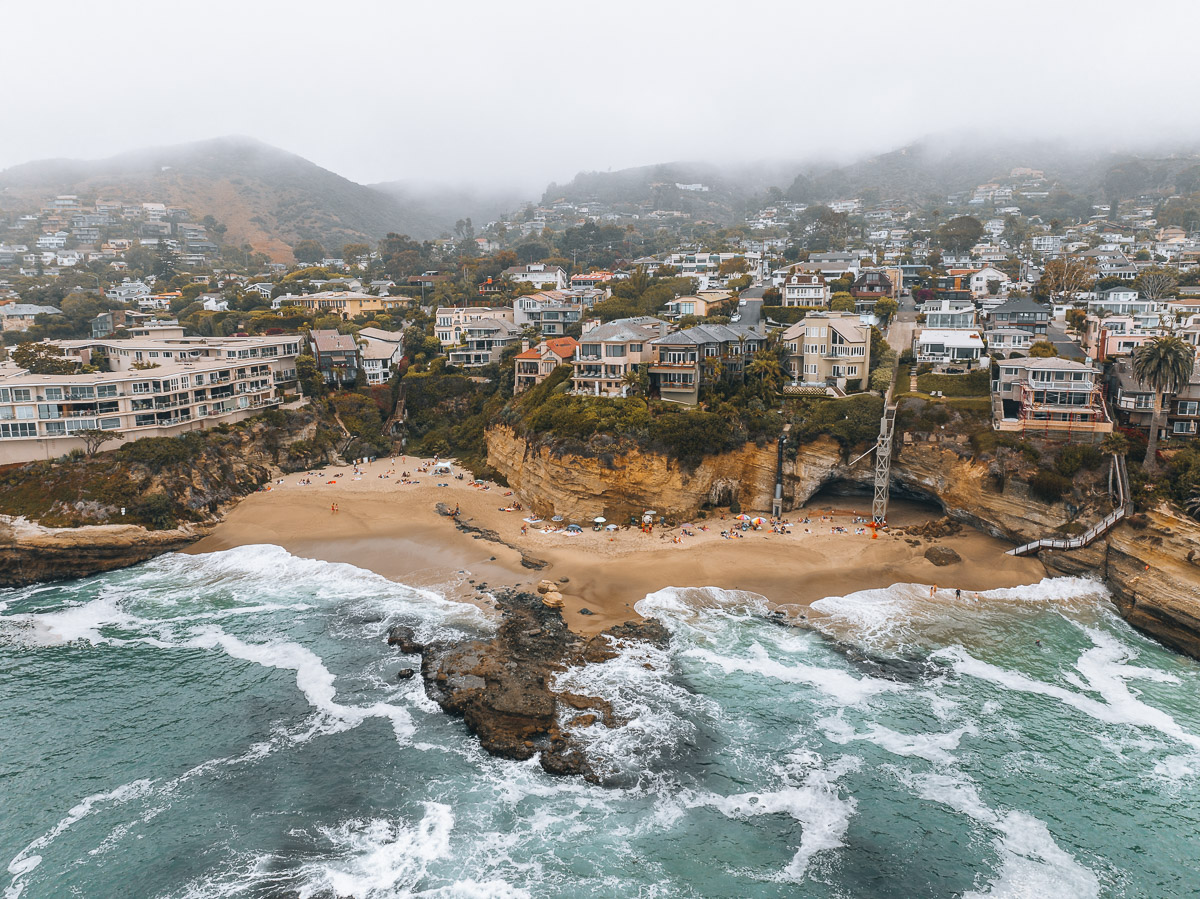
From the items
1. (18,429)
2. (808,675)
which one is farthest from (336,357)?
(808,675)

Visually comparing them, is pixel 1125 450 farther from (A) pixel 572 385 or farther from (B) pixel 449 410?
(B) pixel 449 410

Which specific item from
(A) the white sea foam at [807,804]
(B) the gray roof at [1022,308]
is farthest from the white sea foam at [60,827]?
(B) the gray roof at [1022,308]

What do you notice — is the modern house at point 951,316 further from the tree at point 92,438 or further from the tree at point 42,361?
the tree at point 42,361

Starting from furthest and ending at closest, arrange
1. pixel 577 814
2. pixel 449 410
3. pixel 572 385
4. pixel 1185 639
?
pixel 449 410, pixel 572 385, pixel 1185 639, pixel 577 814

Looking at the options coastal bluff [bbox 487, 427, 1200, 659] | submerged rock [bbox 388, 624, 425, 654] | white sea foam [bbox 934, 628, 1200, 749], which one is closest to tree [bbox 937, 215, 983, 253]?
coastal bluff [bbox 487, 427, 1200, 659]

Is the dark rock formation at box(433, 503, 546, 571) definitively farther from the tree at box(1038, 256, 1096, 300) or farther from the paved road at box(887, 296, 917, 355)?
the tree at box(1038, 256, 1096, 300)

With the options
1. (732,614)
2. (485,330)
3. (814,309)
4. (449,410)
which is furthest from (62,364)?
(814,309)

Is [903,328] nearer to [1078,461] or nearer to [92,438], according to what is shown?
[1078,461]
